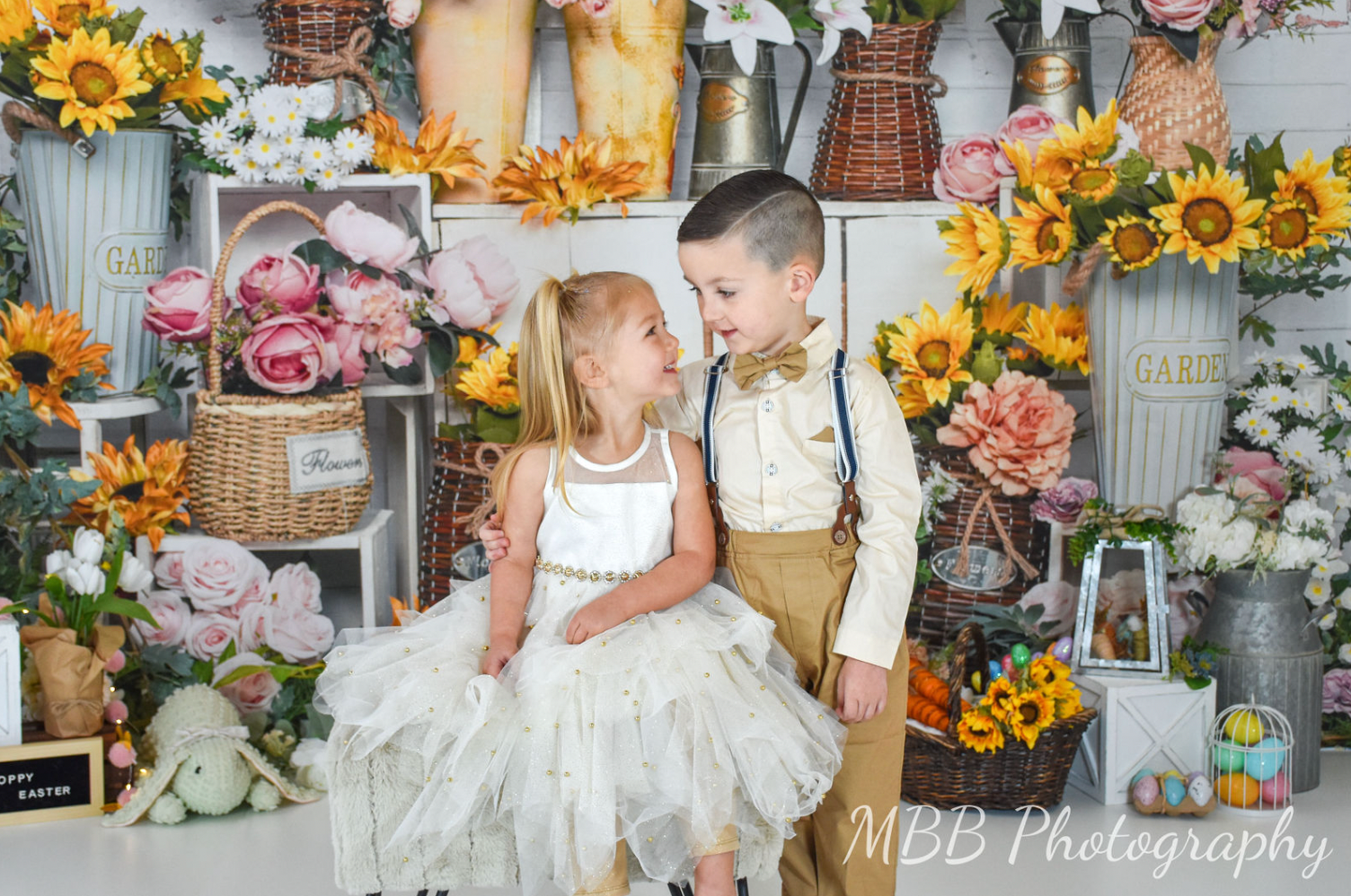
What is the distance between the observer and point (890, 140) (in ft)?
9.41

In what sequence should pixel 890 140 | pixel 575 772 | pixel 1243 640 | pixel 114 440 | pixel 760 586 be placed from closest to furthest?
pixel 575 772 → pixel 760 586 → pixel 1243 640 → pixel 890 140 → pixel 114 440

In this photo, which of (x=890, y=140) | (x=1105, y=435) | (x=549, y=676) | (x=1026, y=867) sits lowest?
(x=1026, y=867)

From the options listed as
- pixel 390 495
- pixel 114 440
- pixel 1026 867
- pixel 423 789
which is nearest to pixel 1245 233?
pixel 1026 867

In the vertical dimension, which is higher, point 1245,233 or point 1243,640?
point 1245,233

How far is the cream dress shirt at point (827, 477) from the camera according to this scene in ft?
5.74

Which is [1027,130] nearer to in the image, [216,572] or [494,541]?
[494,541]

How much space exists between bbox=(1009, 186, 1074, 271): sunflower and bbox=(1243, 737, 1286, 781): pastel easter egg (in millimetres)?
982

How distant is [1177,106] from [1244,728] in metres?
1.30

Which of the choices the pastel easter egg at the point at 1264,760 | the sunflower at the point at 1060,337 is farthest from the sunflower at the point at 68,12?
the pastel easter egg at the point at 1264,760

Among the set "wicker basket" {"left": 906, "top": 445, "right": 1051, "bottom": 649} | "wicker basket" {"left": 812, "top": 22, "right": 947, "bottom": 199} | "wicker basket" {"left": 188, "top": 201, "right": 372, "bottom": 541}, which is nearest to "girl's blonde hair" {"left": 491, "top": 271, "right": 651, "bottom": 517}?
"wicker basket" {"left": 188, "top": 201, "right": 372, "bottom": 541}

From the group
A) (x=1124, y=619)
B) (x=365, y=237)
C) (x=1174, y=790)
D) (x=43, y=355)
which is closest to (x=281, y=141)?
(x=365, y=237)

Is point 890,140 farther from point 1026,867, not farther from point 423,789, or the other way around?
point 423,789

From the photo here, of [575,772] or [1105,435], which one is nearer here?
[575,772]

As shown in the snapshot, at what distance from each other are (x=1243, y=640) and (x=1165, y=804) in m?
0.39
